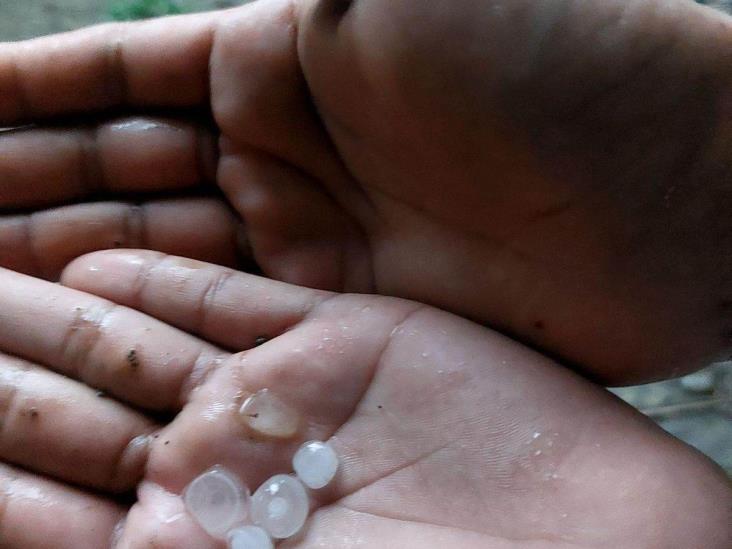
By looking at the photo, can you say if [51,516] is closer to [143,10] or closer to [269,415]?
[269,415]

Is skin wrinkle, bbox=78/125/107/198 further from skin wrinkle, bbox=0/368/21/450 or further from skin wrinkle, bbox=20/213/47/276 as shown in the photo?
skin wrinkle, bbox=0/368/21/450

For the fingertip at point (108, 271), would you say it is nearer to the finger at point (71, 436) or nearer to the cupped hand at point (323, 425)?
the cupped hand at point (323, 425)

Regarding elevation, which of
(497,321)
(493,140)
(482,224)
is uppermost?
(493,140)

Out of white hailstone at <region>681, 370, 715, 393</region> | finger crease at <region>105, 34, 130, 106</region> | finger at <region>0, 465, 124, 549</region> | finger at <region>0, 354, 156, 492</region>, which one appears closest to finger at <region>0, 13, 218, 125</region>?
finger crease at <region>105, 34, 130, 106</region>

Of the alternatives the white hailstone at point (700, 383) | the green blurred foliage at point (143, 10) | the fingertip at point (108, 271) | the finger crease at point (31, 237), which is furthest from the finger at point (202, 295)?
the white hailstone at point (700, 383)

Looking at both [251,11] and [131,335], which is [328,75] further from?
[131,335]

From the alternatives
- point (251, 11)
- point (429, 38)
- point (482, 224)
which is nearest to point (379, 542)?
point (482, 224)
